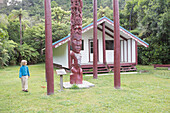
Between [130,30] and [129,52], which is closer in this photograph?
[129,52]

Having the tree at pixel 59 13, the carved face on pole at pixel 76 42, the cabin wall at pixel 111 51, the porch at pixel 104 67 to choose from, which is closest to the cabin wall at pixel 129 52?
the cabin wall at pixel 111 51

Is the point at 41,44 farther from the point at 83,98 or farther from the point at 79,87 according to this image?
the point at 83,98

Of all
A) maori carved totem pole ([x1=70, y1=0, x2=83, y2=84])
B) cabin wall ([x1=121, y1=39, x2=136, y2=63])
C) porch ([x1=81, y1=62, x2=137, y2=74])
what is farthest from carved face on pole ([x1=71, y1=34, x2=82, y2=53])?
cabin wall ([x1=121, y1=39, x2=136, y2=63])

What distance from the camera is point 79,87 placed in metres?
7.27

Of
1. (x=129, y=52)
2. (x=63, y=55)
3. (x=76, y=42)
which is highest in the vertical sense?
(x=76, y=42)

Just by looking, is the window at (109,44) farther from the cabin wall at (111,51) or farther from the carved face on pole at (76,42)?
the carved face on pole at (76,42)

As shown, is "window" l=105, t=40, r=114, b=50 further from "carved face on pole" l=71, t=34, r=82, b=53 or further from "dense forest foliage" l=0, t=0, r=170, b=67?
"carved face on pole" l=71, t=34, r=82, b=53

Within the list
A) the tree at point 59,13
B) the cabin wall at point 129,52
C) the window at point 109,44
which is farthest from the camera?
the tree at point 59,13

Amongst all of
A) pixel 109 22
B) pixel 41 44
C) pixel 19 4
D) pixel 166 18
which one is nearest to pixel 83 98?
pixel 109 22

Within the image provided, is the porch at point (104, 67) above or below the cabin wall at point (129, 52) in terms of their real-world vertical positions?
below

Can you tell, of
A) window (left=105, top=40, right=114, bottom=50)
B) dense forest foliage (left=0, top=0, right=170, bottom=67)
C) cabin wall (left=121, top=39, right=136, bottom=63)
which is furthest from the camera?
dense forest foliage (left=0, top=0, right=170, bottom=67)

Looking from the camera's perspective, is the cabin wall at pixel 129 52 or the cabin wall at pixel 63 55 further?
the cabin wall at pixel 129 52

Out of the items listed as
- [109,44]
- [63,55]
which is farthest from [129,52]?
[63,55]

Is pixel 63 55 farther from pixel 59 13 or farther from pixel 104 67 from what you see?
pixel 59 13
